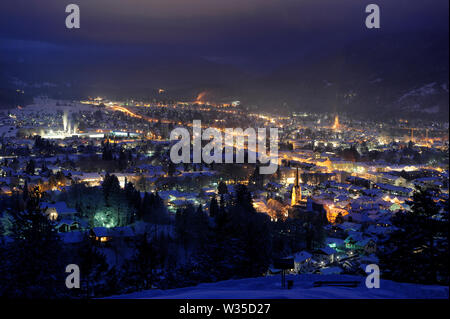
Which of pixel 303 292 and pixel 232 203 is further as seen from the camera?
pixel 232 203

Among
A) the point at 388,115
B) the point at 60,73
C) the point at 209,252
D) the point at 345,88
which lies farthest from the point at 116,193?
the point at 60,73
